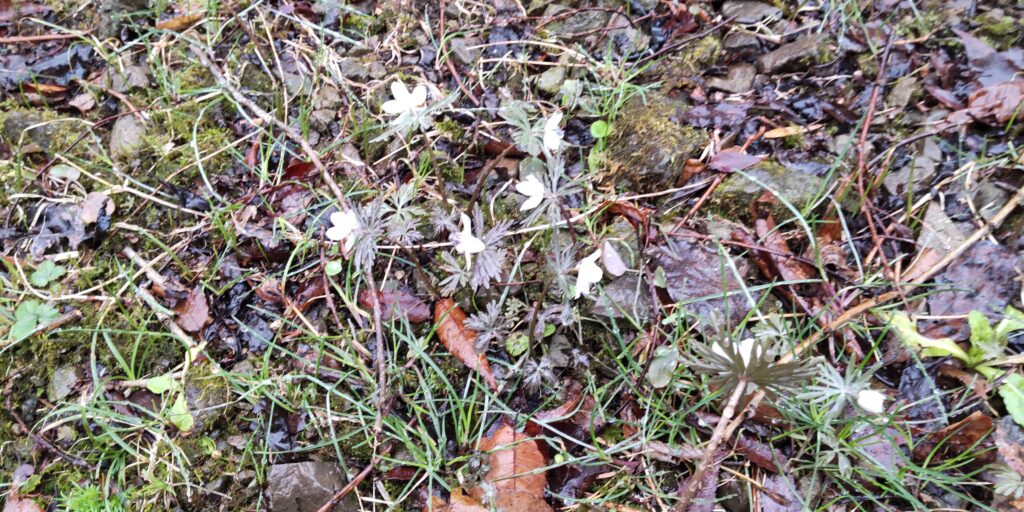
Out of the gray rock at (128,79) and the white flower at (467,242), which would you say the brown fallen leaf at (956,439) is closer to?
the white flower at (467,242)

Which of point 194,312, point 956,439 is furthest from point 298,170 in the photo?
point 956,439

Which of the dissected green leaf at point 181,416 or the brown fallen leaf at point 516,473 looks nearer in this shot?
the brown fallen leaf at point 516,473

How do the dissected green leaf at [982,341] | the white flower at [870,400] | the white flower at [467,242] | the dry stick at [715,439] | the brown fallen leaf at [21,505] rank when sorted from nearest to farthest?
the dry stick at [715,439], the white flower at [870,400], the white flower at [467,242], the dissected green leaf at [982,341], the brown fallen leaf at [21,505]

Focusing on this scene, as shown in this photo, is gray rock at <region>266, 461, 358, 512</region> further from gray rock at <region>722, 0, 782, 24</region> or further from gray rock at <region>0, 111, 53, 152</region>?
gray rock at <region>722, 0, 782, 24</region>

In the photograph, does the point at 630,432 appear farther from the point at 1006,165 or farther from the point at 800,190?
the point at 1006,165

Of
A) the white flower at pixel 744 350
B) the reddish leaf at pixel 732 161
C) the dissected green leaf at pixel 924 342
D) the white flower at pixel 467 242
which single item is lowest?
the dissected green leaf at pixel 924 342

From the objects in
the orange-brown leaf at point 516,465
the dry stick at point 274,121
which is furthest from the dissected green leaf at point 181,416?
the orange-brown leaf at point 516,465

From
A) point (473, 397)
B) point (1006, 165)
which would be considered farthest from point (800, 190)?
point (473, 397)

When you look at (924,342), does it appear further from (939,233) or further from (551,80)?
(551,80)
